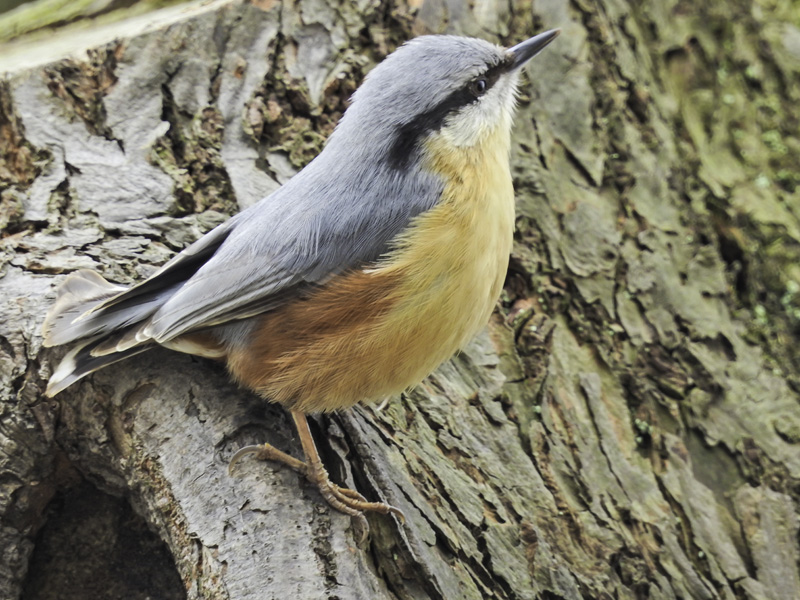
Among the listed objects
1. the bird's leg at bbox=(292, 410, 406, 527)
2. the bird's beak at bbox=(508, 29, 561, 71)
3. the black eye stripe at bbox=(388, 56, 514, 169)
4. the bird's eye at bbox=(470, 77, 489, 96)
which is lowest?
the bird's leg at bbox=(292, 410, 406, 527)

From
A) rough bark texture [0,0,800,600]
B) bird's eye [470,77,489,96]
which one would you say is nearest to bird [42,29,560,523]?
rough bark texture [0,0,800,600]

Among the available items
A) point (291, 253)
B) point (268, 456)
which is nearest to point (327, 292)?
point (291, 253)

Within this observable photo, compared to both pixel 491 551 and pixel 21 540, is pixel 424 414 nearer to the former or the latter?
pixel 491 551

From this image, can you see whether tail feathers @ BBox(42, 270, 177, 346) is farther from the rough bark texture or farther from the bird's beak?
the bird's beak

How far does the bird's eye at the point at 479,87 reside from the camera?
2.54 metres

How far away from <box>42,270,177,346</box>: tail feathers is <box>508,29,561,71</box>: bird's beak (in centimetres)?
139

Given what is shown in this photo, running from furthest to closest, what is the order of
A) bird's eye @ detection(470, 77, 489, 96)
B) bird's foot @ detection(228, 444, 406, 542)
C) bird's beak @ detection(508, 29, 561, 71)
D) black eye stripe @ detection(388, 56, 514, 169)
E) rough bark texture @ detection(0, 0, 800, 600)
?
bird's beak @ detection(508, 29, 561, 71) → bird's eye @ detection(470, 77, 489, 96) → black eye stripe @ detection(388, 56, 514, 169) → rough bark texture @ detection(0, 0, 800, 600) → bird's foot @ detection(228, 444, 406, 542)

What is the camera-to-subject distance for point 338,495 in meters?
1.97

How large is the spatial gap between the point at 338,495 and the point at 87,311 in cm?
85

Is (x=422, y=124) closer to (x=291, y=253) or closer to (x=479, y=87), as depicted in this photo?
(x=479, y=87)

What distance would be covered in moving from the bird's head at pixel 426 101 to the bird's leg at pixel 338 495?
34.1 inches

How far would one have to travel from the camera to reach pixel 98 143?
2824mm

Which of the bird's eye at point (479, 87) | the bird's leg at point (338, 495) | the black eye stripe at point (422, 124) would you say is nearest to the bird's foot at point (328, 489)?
the bird's leg at point (338, 495)

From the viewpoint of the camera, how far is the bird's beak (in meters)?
2.74
